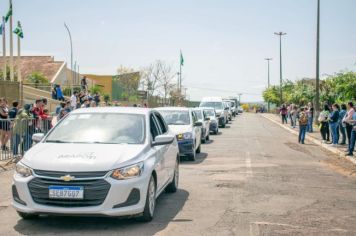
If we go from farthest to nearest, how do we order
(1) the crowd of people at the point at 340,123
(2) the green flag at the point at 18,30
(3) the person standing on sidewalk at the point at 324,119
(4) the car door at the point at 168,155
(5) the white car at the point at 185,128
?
(2) the green flag at the point at 18,30, (3) the person standing on sidewalk at the point at 324,119, (1) the crowd of people at the point at 340,123, (5) the white car at the point at 185,128, (4) the car door at the point at 168,155

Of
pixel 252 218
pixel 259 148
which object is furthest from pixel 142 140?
pixel 259 148

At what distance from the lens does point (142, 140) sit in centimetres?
737

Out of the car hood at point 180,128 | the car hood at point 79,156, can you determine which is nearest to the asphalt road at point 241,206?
the car hood at point 79,156

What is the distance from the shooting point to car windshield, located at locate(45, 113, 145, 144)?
733 cm

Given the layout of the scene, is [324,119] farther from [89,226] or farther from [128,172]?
[89,226]

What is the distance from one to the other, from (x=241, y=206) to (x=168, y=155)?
149 cm

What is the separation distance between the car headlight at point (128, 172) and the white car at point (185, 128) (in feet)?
25.6

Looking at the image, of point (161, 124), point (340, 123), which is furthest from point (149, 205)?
point (340, 123)

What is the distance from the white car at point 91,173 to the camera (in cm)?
617

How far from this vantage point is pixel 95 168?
20.4 ft

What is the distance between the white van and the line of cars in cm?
2662

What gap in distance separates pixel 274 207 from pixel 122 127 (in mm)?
2834

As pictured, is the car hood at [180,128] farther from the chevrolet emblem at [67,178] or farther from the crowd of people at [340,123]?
the chevrolet emblem at [67,178]

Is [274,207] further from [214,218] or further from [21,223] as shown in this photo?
[21,223]
